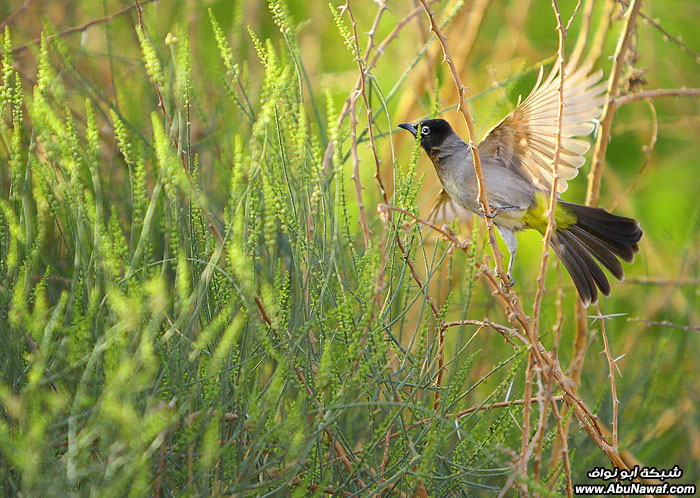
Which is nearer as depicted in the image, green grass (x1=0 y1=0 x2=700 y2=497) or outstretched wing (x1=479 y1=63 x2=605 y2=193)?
green grass (x1=0 y1=0 x2=700 y2=497)

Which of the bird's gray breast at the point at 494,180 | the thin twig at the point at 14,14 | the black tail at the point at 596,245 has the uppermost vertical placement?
the thin twig at the point at 14,14

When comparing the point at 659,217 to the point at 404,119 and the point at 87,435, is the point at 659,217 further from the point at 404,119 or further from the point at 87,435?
the point at 87,435

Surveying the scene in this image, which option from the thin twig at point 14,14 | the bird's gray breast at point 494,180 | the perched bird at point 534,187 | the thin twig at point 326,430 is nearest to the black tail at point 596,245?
the perched bird at point 534,187

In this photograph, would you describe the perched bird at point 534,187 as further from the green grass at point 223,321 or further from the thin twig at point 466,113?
the thin twig at point 466,113

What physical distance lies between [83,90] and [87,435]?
4.92ft

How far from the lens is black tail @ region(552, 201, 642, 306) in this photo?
2711 mm

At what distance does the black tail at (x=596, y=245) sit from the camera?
8.89 feet

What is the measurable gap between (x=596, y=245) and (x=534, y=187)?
0.32 metres

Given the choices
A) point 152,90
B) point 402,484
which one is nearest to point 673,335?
point 402,484

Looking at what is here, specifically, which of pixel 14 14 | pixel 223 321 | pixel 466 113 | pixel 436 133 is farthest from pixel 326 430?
pixel 436 133

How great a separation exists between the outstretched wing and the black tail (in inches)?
7.5

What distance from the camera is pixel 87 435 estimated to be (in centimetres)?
110

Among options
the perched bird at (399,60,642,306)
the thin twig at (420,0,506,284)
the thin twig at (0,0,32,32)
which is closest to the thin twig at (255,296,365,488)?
the thin twig at (420,0,506,284)

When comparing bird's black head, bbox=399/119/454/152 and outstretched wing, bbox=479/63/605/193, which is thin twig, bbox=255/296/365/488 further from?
bird's black head, bbox=399/119/454/152
